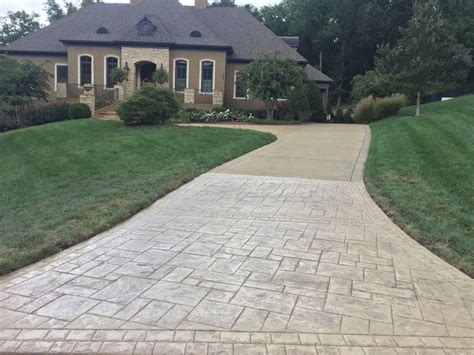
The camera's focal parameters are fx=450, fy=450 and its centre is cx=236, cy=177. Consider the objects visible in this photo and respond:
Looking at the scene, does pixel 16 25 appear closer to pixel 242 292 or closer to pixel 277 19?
pixel 277 19

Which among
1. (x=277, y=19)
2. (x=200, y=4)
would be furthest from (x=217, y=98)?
(x=277, y=19)

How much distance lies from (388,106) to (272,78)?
7.00 m

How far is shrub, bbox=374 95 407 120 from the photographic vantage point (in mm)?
25719

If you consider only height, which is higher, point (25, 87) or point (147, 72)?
point (147, 72)

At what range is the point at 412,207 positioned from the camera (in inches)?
280

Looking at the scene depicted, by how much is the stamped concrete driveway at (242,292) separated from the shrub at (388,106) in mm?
20699

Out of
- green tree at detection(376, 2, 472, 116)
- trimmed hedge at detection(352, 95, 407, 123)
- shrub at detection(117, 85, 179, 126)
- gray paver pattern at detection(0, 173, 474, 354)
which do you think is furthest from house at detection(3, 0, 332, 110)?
gray paver pattern at detection(0, 173, 474, 354)

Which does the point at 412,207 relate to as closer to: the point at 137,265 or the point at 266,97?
the point at 137,265

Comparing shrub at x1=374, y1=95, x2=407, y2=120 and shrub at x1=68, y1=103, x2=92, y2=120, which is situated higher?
shrub at x1=374, y1=95, x2=407, y2=120

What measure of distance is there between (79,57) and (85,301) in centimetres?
2941

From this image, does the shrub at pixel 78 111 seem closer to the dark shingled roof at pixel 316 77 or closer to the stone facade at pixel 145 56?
the stone facade at pixel 145 56

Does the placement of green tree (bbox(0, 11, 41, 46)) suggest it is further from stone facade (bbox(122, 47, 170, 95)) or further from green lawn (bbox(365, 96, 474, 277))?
green lawn (bbox(365, 96, 474, 277))

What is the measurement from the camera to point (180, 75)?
3050cm

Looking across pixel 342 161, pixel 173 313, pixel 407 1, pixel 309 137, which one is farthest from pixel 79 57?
pixel 407 1
